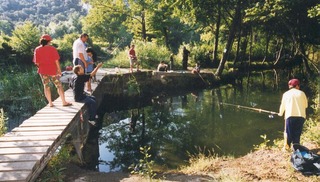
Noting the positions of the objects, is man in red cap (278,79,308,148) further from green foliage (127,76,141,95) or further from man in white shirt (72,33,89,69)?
green foliage (127,76,141,95)

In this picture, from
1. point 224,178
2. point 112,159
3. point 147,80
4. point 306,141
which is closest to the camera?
point 224,178

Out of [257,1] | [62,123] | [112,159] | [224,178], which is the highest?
[257,1]

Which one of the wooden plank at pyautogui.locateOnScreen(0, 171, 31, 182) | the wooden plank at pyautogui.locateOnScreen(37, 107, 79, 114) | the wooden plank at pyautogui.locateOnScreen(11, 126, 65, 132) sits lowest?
the wooden plank at pyautogui.locateOnScreen(0, 171, 31, 182)

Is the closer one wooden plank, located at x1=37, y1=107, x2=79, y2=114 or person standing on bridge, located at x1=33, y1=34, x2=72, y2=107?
person standing on bridge, located at x1=33, y1=34, x2=72, y2=107

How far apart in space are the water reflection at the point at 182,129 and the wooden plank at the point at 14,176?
457 centimetres

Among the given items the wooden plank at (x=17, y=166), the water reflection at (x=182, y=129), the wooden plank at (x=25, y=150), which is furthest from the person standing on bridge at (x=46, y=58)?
the wooden plank at (x=17, y=166)

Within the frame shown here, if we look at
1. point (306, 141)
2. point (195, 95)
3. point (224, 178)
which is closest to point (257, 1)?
point (195, 95)

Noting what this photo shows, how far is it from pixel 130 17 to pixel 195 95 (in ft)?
58.5

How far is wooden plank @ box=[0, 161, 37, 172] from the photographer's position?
532cm

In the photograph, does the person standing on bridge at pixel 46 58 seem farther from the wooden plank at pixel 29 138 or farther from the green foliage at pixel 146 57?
the green foliage at pixel 146 57

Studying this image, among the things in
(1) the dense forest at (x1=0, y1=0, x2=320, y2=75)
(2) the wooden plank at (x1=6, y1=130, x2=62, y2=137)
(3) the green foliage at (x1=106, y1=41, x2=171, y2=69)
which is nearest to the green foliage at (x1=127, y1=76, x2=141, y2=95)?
(3) the green foliage at (x1=106, y1=41, x2=171, y2=69)

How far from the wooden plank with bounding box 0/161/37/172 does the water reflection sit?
14.1 ft

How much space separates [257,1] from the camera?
2025cm

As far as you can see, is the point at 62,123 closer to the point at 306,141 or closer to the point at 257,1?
the point at 306,141
